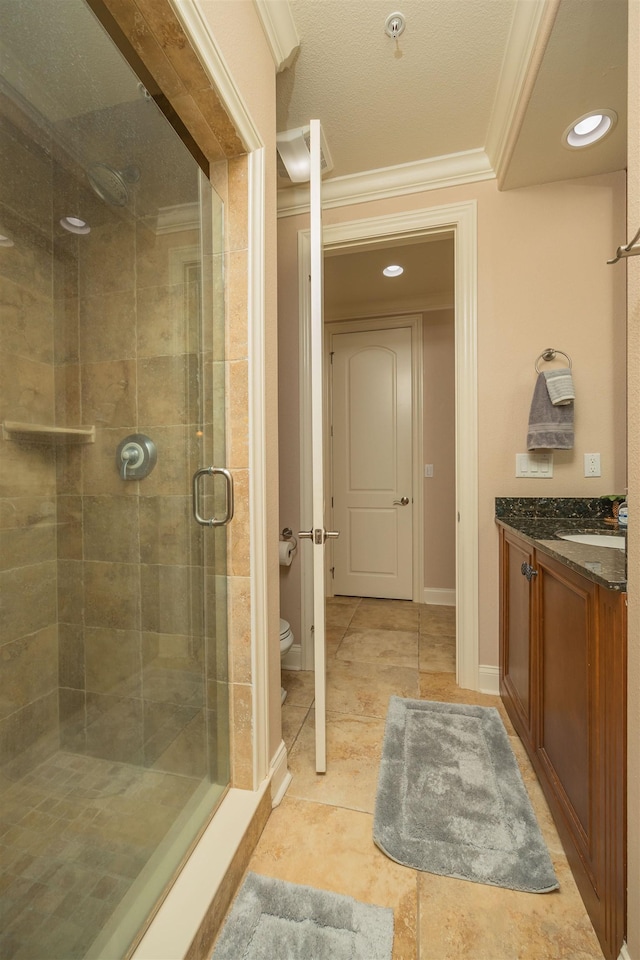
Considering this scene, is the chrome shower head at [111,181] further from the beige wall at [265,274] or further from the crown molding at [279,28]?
the crown molding at [279,28]

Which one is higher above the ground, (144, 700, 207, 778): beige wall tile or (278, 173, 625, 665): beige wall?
(278, 173, 625, 665): beige wall

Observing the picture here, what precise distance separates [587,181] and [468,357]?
935mm

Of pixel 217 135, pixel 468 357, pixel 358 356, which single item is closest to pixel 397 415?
pixel 358 356

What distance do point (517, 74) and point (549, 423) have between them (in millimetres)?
1339

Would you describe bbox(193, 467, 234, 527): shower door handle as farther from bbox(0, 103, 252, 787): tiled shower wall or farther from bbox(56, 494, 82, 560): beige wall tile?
bbox(56, 494, 82, 560): beige wall tile

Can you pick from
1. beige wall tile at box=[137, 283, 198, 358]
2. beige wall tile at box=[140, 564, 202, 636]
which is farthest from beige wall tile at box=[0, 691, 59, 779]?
beige wall tile at box=[137, 283, 198, 358]

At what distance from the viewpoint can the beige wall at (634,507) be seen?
79 cm

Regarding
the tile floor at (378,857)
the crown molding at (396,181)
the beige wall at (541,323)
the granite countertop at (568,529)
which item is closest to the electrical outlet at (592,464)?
the beige wall at (541,323)

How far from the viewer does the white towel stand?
1.83 metres

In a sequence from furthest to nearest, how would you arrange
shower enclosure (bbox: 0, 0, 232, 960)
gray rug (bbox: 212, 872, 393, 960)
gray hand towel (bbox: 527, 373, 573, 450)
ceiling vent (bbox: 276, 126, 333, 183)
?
gray hand towel (bbox: 527, 373, 573, 450) → ceiling vent (bbox: 276, 126, 333, 183) → shower enclosure (bbox: 0, 0, 232, 960) → gray rug (bbox: 212, 872, 393, 960)

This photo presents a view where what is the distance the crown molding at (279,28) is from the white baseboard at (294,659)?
8.48 ft

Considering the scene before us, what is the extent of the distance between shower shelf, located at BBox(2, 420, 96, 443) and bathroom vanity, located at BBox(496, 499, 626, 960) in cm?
136

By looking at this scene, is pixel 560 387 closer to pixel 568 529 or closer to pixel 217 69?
pixel 568 529

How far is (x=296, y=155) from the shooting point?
188 centimetres
